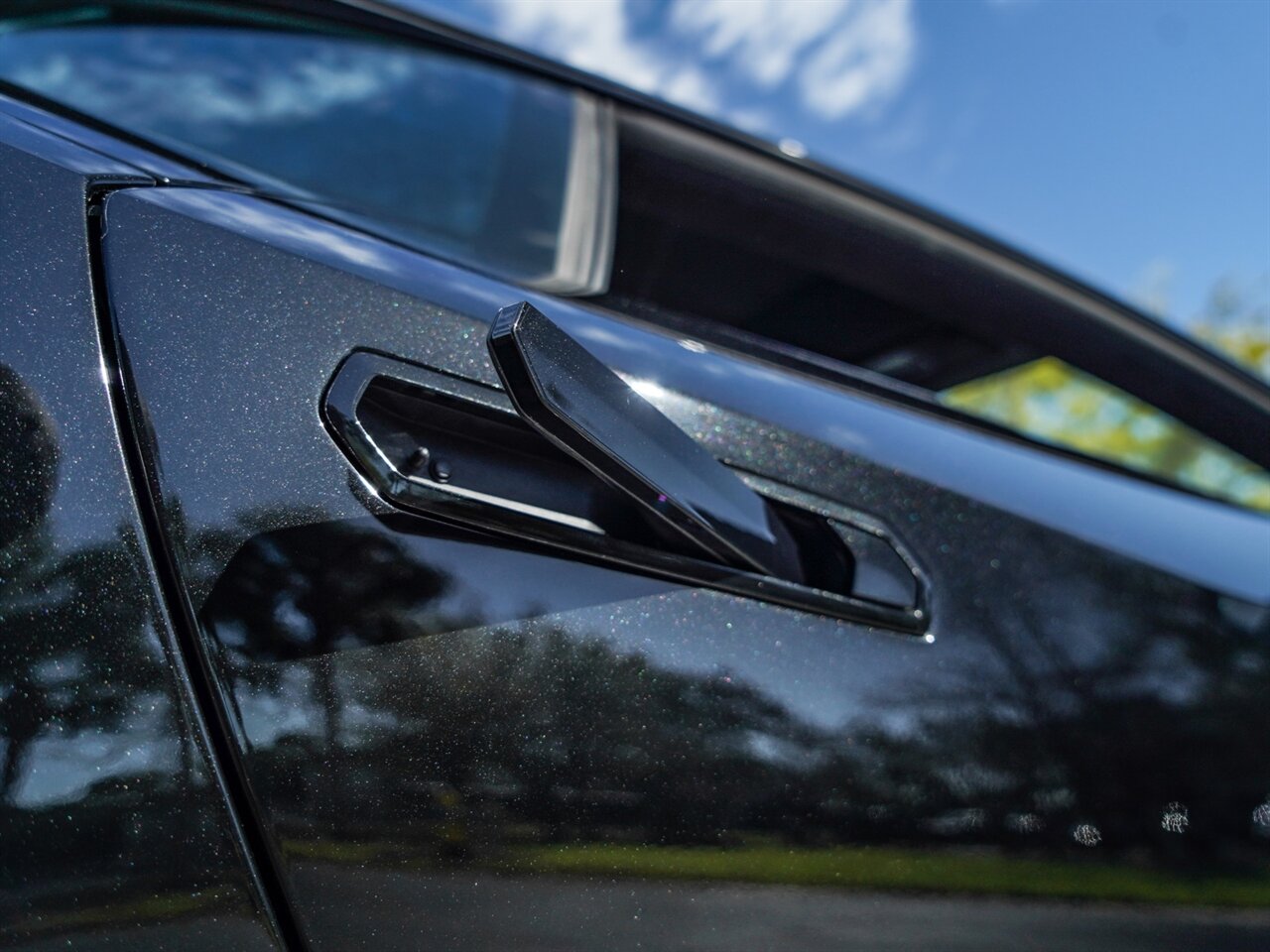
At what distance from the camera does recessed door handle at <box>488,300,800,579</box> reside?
577mm

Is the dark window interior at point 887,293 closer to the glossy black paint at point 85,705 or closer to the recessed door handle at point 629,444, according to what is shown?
the recessed door handle at point 629,444

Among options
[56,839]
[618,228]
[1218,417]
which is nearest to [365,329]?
[56,839]

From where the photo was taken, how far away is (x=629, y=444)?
2.10 feet

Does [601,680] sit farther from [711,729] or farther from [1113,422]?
[1113,422]

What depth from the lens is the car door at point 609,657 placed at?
0.63m

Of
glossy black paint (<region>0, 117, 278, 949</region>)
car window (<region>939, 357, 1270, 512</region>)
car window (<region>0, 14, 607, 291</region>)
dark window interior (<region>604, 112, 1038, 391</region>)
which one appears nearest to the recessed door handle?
glossy black paint (<region>0, 117, 278, 949</region>)

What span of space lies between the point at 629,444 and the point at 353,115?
1.03 meters

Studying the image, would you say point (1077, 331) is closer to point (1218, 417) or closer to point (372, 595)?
point (1218, 417)

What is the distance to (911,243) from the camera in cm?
160

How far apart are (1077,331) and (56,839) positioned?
1538 mm

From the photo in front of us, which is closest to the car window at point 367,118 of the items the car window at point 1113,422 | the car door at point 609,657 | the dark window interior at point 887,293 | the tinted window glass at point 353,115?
the tinted window glass at point 353,115

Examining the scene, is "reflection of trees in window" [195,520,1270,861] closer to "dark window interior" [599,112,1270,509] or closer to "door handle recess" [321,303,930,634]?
"door handle recess" [321,303,930,634]

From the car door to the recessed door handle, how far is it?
0.03m

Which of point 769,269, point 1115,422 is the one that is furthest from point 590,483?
point 1115,422
